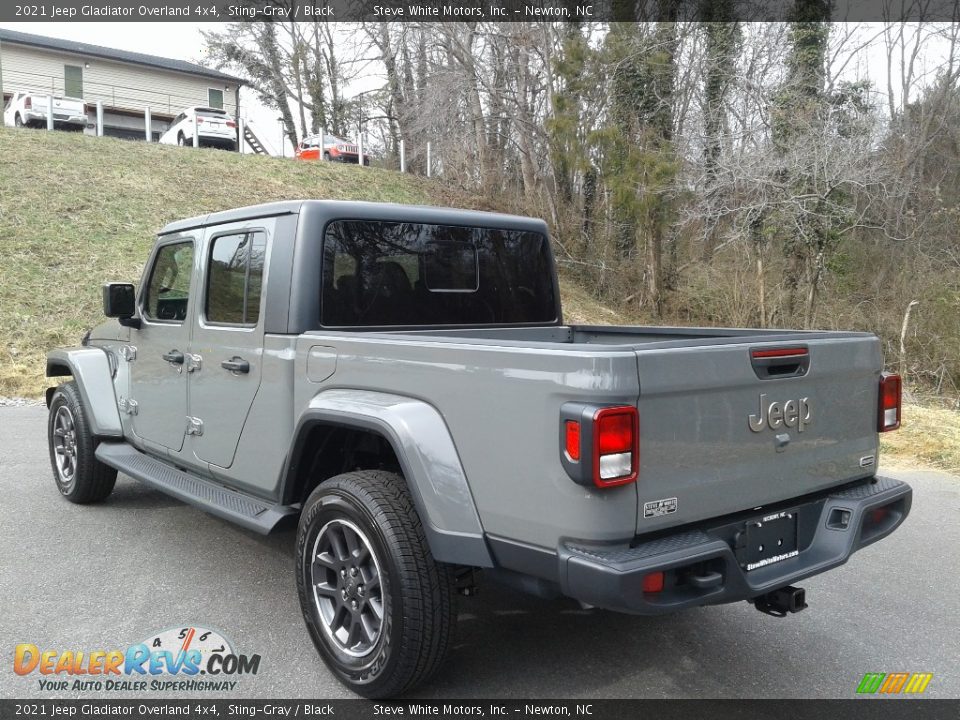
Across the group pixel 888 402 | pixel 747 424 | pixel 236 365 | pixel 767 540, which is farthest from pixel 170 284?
pixel 888 402

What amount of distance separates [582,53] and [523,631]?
695 inches

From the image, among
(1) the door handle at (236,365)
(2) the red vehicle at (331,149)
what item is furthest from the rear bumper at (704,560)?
(2) the red vehicle at (331,149)

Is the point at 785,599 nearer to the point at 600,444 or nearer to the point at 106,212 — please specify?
the point at 600,444

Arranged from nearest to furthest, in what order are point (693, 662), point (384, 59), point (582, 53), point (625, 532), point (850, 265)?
1. point (625, 532)
2. point (693, 662)
3. point (850, 265)
4. point (582, 53)
5. point (384, 59)

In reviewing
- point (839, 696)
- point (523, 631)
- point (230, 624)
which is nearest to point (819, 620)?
point (839, 696)

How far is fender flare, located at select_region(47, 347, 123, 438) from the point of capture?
5.17m

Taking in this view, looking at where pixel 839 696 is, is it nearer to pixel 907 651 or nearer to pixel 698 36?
pixel 907 651

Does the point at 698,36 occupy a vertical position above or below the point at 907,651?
above

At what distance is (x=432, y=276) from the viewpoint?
4.16 metres

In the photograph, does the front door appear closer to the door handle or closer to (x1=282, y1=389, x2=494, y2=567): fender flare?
the door handle

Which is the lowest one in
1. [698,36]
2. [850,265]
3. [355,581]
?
[355,581]

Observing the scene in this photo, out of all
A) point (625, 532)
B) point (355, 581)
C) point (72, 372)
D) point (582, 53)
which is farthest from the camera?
point (582, 53)

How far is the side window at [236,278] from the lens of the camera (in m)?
3.88

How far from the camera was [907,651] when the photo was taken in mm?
3490
